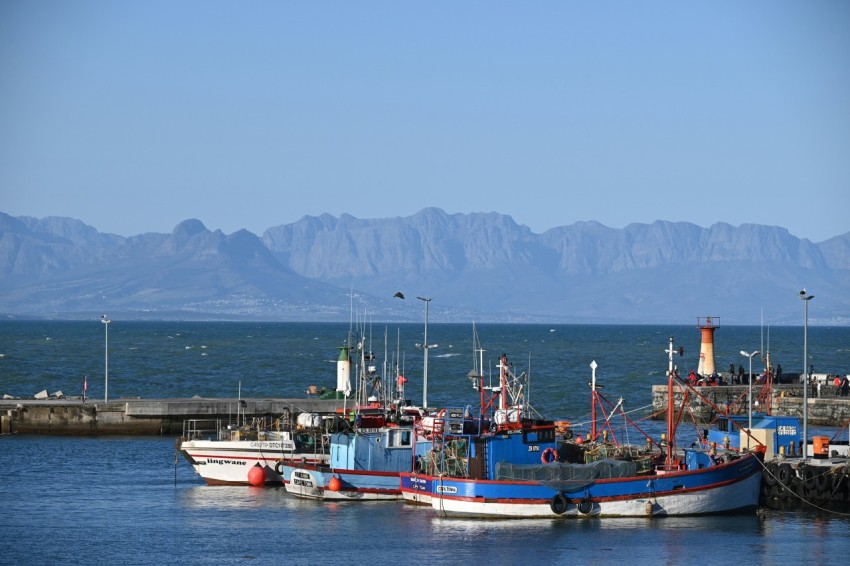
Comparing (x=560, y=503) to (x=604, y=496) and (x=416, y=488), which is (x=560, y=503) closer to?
(x=604, y=496)

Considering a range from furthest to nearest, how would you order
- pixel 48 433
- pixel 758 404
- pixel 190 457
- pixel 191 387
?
pixel 191 387
pixel 758 404
pixel 48 433
pixel 190 457

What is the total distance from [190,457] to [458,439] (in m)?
13.7

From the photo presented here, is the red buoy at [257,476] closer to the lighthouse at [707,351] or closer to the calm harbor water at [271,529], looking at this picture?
the calm harbor water at [271,529]

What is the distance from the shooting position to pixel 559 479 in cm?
5144

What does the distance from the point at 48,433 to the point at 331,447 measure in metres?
30.8

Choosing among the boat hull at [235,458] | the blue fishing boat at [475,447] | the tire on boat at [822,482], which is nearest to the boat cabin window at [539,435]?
the blue fishing boat at [475,447]

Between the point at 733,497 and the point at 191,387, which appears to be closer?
the point at 733,497

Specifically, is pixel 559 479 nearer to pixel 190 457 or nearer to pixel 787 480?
pixel 787 480

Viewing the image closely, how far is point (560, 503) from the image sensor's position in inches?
2015

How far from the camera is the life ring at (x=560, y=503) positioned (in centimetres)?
5116

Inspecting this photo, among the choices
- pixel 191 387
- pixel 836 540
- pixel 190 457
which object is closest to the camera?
pixel 836 540

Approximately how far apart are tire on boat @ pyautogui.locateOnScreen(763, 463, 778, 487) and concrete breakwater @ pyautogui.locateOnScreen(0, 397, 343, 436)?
3218 cm

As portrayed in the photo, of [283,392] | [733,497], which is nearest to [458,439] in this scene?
[733,497]

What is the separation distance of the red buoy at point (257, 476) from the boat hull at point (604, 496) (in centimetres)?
1091
